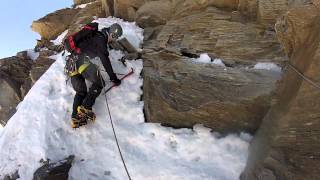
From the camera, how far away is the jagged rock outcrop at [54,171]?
31.8 feet

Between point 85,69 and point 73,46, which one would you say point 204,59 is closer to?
point 85,69

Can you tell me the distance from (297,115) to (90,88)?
18.0 feet

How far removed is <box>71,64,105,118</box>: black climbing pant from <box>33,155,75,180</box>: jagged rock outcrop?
1686 mm

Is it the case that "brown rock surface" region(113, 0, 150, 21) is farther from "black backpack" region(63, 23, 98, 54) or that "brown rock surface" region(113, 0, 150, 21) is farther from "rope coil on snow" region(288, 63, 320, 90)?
"rope coil on snow" region(288, 63, 320, 90)

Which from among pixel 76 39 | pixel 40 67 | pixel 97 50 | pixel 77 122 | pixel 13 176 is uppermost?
pixel 76 39

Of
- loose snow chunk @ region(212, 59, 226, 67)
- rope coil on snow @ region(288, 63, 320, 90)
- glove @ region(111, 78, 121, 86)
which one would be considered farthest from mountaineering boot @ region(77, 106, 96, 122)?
rope coil on snow @ region(288, 63, 320, 90)

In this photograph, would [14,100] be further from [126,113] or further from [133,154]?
[133,154]

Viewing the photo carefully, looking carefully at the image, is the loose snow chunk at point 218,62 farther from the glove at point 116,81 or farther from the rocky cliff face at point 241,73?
the glove at point 116,81

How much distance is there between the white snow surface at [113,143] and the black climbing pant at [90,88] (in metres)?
0.42

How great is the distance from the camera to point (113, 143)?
34.5ft

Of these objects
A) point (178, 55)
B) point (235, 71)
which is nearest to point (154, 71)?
point (178, 55)

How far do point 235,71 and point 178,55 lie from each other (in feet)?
6.73

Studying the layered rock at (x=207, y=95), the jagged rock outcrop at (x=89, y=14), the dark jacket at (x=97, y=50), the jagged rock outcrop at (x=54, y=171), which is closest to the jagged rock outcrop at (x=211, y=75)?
the layered rock at (x=207, y=95)

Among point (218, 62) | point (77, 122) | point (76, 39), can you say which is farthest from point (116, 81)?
point (218, 62)
